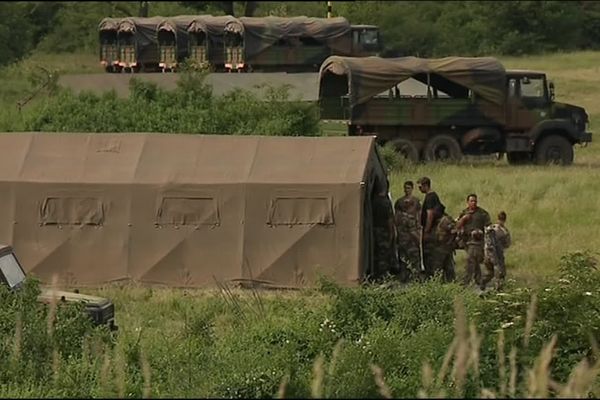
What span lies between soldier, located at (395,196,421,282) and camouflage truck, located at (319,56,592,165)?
31.8 ft

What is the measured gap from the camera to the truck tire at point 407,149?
27.3 meters

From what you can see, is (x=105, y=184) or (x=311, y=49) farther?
(x=311, y=49)

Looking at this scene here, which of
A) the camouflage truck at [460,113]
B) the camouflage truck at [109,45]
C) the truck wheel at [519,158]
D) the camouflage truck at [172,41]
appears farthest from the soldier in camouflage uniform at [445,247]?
the camouflage truck at [109,45]

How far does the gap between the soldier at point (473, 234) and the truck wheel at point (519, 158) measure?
11.2m

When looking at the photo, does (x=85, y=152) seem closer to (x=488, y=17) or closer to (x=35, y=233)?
(x=35, y=233)

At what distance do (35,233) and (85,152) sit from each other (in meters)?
1.30

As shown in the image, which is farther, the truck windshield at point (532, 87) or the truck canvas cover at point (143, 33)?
the truck canvas cover at point (143, 33)

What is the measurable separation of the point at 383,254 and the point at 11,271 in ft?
21.1

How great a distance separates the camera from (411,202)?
58.1 ft

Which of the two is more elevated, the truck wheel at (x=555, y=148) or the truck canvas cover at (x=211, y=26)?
the truck canvas cover at (x=211, y=26)

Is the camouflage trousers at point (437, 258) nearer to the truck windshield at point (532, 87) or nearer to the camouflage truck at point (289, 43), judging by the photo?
the truck windshield at point (532, 87)

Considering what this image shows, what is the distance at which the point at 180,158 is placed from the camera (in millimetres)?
18484

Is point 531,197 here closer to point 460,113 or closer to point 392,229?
point 460,113

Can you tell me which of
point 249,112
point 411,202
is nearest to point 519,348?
point 411,202
